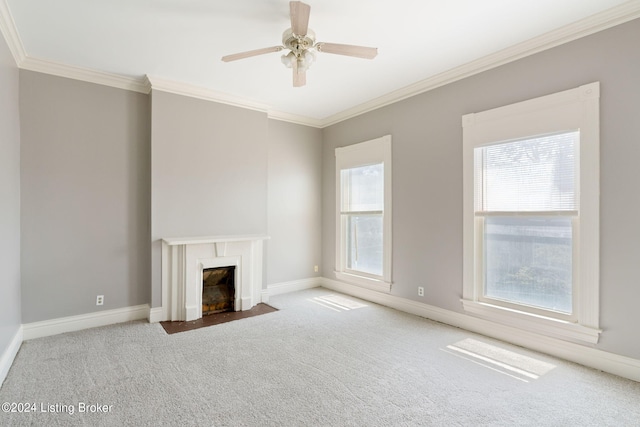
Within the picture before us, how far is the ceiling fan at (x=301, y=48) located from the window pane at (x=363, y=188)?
2.11m

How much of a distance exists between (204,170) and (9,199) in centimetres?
183

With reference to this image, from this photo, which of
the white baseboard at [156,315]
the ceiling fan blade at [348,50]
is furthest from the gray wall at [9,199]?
the ceiling fan blade at [348,50]

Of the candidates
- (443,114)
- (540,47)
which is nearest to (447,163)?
(443,114)

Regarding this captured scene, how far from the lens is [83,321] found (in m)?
3.44

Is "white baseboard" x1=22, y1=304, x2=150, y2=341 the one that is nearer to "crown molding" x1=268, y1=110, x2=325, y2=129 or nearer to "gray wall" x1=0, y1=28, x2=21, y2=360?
"gray wall" x1=0, y1=28, x2=21, y2=360

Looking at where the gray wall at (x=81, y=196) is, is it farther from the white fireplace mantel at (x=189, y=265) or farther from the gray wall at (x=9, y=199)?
the white fireplace mantel at (x=189, y=265)

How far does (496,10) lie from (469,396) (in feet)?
9.36

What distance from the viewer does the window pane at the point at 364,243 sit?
14.8ft

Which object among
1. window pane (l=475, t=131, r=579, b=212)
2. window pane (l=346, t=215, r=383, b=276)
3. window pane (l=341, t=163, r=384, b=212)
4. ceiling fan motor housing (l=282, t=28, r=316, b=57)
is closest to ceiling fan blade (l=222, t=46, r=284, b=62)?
ceiling fan motor housing (l=282, t=28, r=316, b=57)

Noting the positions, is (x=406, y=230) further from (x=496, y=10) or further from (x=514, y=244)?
(x=496, y=10)

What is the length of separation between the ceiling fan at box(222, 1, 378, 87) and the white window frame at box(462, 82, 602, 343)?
155 centimetres

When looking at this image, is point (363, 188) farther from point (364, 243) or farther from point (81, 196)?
point (81, 196)

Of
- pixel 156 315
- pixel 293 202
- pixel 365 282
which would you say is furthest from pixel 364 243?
pixel 156 315

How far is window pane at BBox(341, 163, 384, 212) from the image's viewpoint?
4507mm
